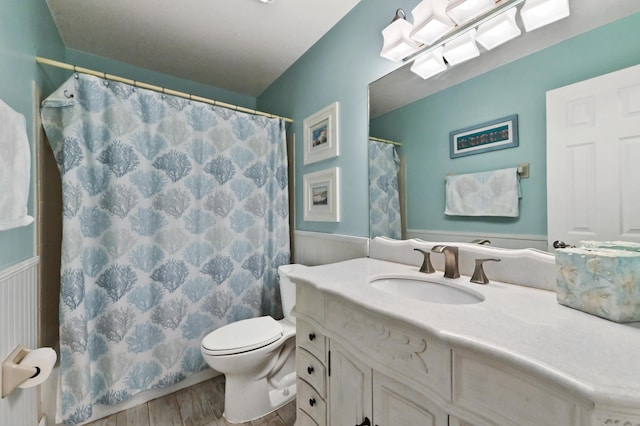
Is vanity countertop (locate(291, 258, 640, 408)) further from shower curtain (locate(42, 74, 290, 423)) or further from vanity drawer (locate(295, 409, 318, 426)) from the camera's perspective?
shower curtain (locate(42, 74, 290, 423))

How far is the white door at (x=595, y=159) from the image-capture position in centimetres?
73

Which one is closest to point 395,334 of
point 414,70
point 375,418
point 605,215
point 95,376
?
point 375,418

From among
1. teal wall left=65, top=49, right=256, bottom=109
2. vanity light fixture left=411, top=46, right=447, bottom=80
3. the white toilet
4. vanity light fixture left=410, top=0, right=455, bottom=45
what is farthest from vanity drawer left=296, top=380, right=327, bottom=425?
teal wall left=65, top=49, right=256, bottom=109

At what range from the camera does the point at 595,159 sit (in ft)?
2.54

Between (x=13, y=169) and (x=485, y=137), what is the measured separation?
70.3 inches

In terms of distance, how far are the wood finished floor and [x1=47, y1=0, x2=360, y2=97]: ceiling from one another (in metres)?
2.40

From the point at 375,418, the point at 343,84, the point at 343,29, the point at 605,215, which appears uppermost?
the point at 343,29

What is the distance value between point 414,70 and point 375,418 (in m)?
1.43

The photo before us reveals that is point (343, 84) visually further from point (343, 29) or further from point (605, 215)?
point (605, 215)

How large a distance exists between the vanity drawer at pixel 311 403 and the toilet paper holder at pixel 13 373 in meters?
0.99

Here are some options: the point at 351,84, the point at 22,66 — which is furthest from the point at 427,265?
the point at 22,66

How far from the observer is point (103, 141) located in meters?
1.50

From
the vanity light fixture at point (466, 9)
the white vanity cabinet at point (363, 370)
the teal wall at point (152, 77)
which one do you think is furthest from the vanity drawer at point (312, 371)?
the teal wall at point (152, 77)

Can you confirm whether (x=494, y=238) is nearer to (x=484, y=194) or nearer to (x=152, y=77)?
(x=484, y=194)
